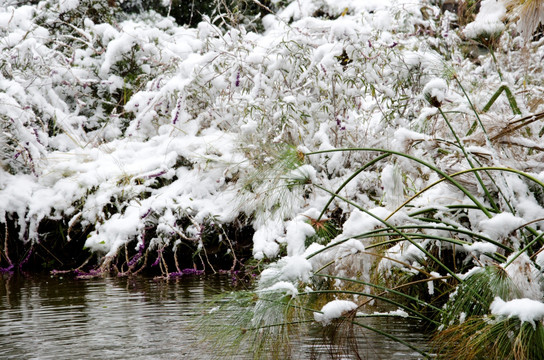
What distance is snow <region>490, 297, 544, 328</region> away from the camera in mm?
1906

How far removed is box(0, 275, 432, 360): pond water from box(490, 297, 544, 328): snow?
0.75 m

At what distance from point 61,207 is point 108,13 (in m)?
3.58

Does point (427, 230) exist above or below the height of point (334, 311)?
above

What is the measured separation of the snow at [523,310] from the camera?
6.25 ft

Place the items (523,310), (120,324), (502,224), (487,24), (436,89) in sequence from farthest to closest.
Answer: (120,324) → (487,24) → (436,89) → (502,224) → (523,310)

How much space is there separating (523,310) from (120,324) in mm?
2137

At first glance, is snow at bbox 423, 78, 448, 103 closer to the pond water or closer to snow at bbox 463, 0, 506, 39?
snow at bbox 463, 0, 506, 39

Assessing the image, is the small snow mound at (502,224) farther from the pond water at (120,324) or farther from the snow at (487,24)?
the snow at (487,24)

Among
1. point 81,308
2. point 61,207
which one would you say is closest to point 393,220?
point 81,308

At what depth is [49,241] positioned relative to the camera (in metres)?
6.03

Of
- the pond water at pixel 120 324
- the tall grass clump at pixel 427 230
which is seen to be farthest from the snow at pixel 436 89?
the pond water at pixel 120 324

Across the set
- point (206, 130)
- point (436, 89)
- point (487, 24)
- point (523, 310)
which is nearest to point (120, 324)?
point (436, 89)

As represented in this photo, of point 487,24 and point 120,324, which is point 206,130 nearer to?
point 120,324

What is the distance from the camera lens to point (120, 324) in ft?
11.2
